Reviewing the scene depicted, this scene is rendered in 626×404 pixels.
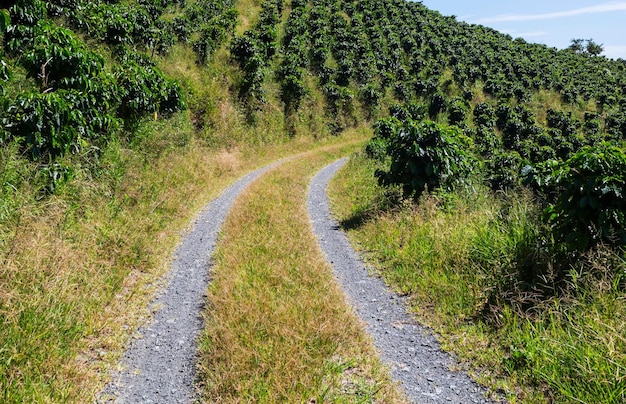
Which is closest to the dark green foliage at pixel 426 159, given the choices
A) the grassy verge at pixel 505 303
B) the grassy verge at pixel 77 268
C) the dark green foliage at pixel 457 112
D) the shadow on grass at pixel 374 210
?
the shadow on grass at pixel 374 210

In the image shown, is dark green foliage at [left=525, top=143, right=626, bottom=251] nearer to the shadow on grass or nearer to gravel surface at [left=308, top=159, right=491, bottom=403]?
gravel surface at [left=308, top=159, right=491, bottom=403]

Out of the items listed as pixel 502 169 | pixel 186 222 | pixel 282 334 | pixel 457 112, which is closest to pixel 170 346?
pixel 282 334

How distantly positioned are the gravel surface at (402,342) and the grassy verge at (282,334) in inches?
11.2

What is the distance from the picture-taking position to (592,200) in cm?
495

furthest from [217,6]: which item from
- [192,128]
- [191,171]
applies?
[191,171]

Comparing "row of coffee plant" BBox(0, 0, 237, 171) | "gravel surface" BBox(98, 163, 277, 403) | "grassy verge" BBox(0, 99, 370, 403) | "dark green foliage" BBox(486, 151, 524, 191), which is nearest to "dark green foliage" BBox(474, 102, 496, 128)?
"dark green foliage" BBox(486, 151, 524, 191)

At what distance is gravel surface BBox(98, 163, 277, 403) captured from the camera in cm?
395

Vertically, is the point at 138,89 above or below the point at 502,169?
above

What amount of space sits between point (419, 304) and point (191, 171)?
12.6m

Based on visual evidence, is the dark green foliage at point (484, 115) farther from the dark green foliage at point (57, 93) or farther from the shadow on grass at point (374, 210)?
the dark green foliage at point (57, 93)

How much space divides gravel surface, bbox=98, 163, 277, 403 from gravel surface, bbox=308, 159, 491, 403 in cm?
241

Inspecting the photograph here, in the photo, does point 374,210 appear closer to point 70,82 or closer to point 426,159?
point 426,159

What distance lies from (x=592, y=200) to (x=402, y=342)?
10.4 feet

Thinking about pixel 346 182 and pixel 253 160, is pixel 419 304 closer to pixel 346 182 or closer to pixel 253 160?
pixel 346 182
